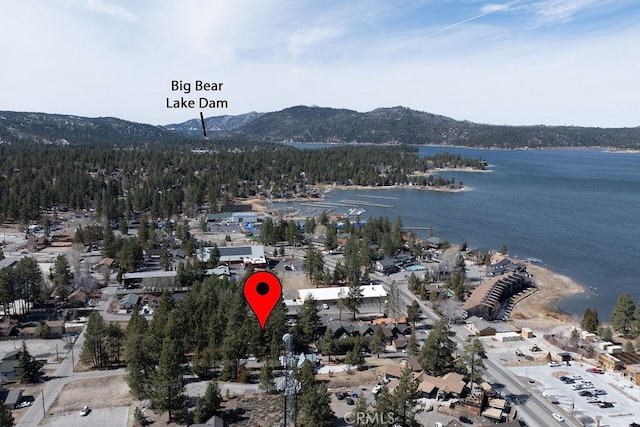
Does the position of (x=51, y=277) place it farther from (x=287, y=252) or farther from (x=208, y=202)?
(x=208, y=202)

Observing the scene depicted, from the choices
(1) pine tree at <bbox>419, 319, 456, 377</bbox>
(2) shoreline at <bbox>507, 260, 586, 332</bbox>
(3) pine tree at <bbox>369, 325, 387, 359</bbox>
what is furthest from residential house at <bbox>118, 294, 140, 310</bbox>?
(2) shoreline at <bbox>507, 260, 586, 332</bbox>

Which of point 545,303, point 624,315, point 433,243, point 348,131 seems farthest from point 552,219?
point 348,131

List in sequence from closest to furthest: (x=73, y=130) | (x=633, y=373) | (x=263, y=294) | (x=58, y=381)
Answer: (x=263, y=294)
(x=58, y=381)
(x=633, y=373)
(x=73, y=130)

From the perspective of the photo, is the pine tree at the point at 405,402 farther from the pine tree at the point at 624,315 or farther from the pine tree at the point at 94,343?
the pine tree at the point at 624,315

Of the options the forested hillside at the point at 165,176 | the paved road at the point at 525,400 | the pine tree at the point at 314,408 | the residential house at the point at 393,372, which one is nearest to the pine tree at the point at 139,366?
the pine tree at the point at 314,408

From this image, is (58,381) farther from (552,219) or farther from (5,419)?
(552,219)

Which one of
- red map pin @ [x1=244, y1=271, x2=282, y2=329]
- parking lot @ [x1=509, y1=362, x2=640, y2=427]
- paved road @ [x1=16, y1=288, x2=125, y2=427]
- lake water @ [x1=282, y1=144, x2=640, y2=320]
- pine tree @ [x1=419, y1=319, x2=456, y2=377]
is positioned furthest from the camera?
lake water @ [x1=282, y1=144, x2=640, y2=320]

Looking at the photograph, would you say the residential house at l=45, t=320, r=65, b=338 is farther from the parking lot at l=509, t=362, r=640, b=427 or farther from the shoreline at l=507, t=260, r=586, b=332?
the shoreline at l=507, t=260, r=586, b=332
